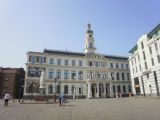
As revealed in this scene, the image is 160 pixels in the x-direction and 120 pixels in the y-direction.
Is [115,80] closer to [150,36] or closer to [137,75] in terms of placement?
[137,75]

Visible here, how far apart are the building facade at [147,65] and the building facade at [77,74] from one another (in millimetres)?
12383

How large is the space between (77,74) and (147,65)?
2484 centimetres

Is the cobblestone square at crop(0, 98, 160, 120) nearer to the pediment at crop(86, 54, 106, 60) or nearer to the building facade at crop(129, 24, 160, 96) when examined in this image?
the building facade at crop(129, 24, 160, 96)

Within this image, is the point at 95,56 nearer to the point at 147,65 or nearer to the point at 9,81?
the point at 147,65

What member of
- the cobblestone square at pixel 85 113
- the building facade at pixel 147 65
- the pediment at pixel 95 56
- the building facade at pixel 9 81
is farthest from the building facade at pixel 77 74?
the cobblestone square at pixel 85 113

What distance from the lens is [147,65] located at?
3794 cm

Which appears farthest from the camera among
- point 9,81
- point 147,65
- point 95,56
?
point 95,56

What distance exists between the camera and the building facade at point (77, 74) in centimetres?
5019

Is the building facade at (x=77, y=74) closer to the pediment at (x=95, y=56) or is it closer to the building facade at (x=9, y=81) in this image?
the pediment at (x=95, y=56)

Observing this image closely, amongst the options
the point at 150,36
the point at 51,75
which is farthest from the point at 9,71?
the point at 150,36

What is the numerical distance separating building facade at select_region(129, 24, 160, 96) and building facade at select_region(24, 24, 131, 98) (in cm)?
1238

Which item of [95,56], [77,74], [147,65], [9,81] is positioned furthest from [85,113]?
[9,81]

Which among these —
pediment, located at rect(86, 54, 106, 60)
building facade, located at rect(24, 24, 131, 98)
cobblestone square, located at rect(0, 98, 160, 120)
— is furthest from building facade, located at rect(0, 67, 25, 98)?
cobblestone square, located at rect(0, 98, 160, 120)

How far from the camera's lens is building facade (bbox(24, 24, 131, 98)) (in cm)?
5019
